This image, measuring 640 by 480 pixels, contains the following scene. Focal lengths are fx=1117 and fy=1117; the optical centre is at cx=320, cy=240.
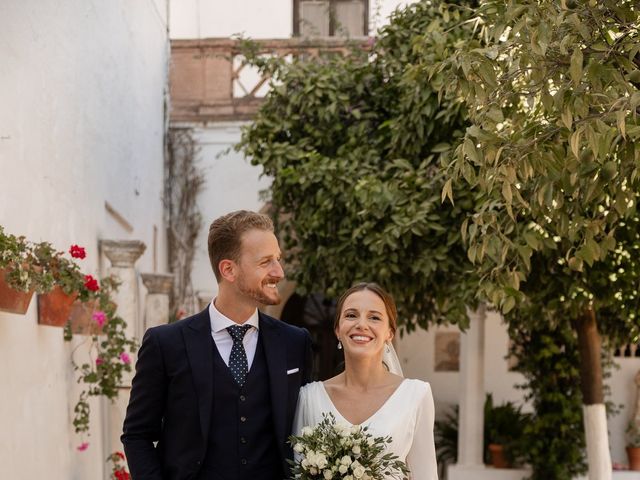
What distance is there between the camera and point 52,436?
285 inches

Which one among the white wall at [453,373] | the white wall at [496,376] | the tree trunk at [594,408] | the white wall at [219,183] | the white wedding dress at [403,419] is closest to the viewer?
the white wedding dress at [403,419]

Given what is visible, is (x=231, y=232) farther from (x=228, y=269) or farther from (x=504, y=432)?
(x=504, y=432)

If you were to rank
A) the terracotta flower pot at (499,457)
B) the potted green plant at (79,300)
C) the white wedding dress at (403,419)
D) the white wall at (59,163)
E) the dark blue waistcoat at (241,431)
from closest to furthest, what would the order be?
1. the dark blue waistcoat at (241,431)
2. the white wedding dress at (403,419)
3. the potted green plant at (79,300)
4. the white wall at (59,163)
5. the terracotta flower pot at (499,457)

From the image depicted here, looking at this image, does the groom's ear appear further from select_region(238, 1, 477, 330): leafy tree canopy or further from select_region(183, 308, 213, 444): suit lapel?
select_region(238, 1, 477, 330): leafy tree canopy

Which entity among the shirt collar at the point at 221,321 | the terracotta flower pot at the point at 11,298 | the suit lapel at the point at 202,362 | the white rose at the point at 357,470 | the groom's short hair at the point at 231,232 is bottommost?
the white rose at the point at 357,470

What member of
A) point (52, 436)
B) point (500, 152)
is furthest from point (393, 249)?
point (500, 152)

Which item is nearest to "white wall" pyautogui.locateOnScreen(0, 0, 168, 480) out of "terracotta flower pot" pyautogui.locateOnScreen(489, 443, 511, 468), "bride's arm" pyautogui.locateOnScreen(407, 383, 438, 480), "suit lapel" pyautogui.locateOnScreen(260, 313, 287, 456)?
"suit lapel" pyautogui.locateOnScreen(260, 313, 287, 456)

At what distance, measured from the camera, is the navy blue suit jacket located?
3592 mm

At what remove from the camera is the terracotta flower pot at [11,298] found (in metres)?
5.48

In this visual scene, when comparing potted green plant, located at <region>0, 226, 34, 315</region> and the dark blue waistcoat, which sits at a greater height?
potted green plant, located at <region>0, 226, 34, 315</region>

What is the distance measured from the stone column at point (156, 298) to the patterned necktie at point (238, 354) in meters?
6.52

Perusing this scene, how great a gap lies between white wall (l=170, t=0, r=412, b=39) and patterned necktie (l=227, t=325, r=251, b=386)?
34.9ft

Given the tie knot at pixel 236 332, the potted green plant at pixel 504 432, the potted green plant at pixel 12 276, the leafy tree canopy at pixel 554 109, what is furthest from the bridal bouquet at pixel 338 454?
the potted green plant at pixel 504 432

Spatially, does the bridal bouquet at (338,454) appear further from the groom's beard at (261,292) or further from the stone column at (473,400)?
the stone column at (473,400)
